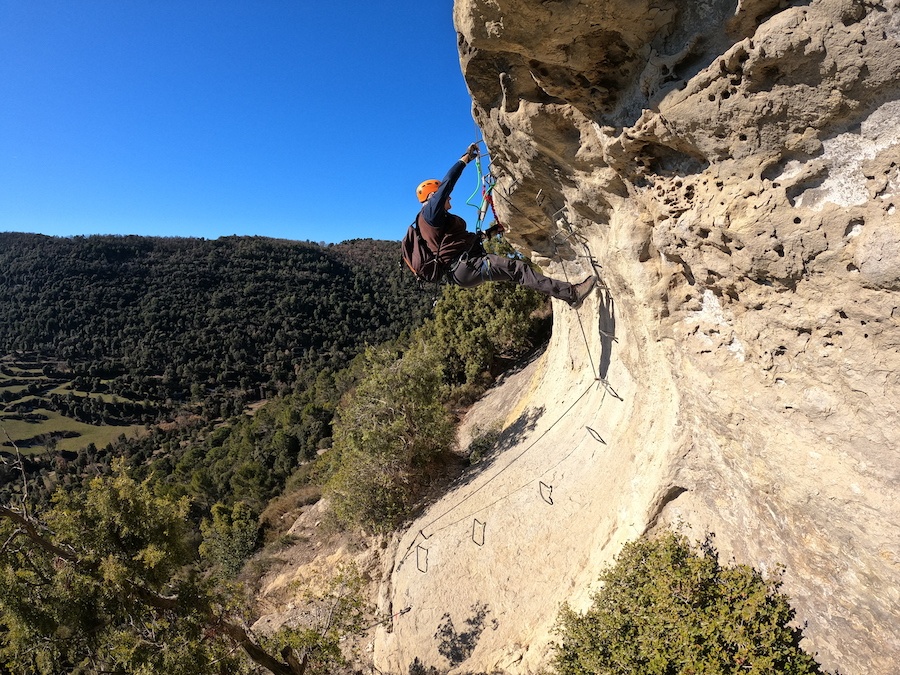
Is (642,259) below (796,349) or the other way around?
the other way around

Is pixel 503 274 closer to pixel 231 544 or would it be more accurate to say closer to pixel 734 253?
pixel 734 253

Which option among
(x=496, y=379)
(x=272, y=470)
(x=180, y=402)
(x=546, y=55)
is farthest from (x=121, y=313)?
(x=546, y=55)

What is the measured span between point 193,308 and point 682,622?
107m

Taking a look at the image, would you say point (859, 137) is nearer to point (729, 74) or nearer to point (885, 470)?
point (729, 74)

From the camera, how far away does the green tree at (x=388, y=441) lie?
10.8m

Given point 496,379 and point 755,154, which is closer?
point 755,154

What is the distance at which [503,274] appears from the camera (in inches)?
247

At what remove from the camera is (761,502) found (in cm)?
413

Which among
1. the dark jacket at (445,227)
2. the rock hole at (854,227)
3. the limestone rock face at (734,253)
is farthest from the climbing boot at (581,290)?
the rock hole at (854,227)

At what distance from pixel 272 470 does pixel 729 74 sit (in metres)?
36.8

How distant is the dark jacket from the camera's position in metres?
5.76

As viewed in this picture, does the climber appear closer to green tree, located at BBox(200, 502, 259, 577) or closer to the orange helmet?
the orange helmet

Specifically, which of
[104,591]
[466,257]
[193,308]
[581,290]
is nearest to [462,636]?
[104,591]

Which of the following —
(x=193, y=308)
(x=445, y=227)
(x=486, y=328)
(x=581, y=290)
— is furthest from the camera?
(x=193, y=308)
